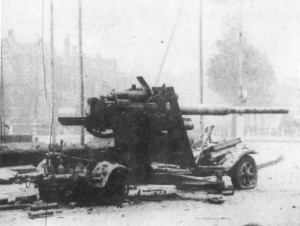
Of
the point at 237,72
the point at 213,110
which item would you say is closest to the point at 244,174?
the point at 213,110

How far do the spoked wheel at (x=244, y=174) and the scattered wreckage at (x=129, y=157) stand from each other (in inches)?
19.0

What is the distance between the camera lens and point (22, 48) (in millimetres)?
50594

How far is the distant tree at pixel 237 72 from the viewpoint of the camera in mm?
42875

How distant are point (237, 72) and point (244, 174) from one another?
1291 inches

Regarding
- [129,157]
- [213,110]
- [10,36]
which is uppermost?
[10,36]

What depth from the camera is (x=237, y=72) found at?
4291cm

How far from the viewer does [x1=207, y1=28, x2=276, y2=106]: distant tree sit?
4288cm

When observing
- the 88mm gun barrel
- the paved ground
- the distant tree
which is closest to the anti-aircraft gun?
the 88mm gun barrel

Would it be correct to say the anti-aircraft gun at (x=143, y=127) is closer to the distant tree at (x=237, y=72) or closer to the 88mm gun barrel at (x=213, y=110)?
the 88mm gun barrel at (x=213, y=110)

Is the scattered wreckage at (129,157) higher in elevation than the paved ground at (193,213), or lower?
higher

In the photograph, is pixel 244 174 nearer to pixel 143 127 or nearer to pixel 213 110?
pixel 213 110

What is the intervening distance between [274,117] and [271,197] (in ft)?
180

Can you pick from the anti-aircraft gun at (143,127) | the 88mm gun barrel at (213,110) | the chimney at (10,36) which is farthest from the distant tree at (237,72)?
the anti-aircraft gun at (143,127)

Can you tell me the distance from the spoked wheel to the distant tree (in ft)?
104
